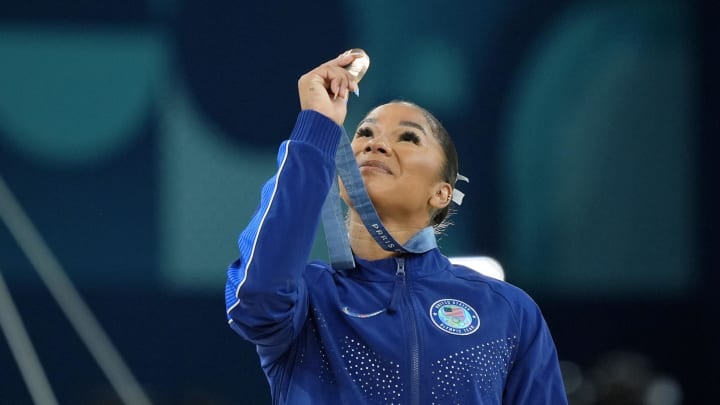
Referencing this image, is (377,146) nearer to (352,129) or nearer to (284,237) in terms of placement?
(284,237)

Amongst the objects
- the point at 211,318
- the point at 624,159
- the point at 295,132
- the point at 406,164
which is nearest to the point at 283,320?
the point at 295,132

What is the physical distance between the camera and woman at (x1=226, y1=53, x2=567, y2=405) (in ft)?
5.52

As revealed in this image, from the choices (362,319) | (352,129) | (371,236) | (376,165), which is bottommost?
(352,129)

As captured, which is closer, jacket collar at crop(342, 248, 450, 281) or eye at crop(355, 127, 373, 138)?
jacket collar at crop(342, 248, 450, 281)

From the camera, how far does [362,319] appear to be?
6.08 feet

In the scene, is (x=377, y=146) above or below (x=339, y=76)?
below

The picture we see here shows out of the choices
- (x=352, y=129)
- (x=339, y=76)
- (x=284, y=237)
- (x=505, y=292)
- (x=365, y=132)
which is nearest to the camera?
(x=284, y=237)

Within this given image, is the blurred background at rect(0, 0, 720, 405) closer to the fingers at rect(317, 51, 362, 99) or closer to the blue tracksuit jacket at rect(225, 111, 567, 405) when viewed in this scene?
the blue tracksuit jacket at rect(225, 111, 567, 405)

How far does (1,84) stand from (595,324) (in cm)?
260

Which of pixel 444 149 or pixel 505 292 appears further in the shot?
pixel 444 149

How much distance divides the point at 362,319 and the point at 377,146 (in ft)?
1.28

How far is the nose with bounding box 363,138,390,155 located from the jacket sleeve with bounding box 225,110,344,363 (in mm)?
294

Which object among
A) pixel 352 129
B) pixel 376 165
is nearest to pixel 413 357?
pixel 376 165

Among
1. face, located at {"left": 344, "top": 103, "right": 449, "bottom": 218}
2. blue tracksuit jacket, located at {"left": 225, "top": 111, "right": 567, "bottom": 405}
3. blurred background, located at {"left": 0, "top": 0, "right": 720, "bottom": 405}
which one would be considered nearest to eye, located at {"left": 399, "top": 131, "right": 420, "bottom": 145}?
face, located at {"left": 344, "top": 103, "right": 449, "bottom": 218}
